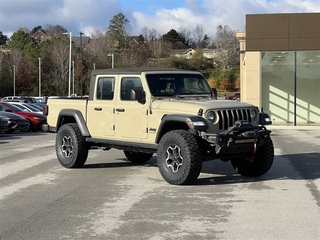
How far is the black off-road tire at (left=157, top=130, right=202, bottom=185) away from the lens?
9273mm

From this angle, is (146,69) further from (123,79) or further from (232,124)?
(232,124)

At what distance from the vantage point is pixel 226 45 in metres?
88.1

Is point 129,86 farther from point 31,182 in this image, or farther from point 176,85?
point 31,182

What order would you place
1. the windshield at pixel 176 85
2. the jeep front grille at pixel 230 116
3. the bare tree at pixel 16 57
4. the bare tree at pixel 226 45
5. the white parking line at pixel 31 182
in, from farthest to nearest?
1. the bare tree at pixel 226 45
2. the bare tree at pixel 16 57
3. the windshield at pixel 176 85
4. the jeep front grille at pixel 230 116
5. the white parking line at pixel 31 182

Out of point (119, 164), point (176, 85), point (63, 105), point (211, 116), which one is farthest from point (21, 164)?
point (211, 116)

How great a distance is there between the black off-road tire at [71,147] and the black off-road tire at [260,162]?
3.32m

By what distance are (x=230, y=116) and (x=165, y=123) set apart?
1164mm

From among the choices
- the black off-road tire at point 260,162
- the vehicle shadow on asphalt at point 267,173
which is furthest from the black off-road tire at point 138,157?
the black off-road tire at point 260,162

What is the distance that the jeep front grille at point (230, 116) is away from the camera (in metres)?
9.45

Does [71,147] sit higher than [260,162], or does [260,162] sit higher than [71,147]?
[71,147]

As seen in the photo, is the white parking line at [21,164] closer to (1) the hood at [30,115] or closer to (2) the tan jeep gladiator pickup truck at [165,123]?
(2) the tan jeep gladiator pickup truck at [165,123]

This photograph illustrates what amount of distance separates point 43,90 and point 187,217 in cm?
6705

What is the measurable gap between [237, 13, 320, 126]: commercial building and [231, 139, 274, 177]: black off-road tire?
16113 mm

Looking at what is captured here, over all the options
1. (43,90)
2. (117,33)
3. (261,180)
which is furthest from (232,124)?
(117,33)
